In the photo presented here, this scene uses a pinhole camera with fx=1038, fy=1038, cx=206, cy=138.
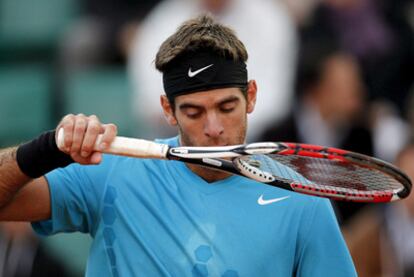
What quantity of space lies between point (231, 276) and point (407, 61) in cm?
601

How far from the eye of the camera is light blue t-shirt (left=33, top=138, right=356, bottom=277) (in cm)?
458

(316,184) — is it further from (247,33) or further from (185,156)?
(247,33)

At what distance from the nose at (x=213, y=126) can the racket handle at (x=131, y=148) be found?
26cm

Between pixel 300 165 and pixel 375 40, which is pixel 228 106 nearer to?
pixel 300 165

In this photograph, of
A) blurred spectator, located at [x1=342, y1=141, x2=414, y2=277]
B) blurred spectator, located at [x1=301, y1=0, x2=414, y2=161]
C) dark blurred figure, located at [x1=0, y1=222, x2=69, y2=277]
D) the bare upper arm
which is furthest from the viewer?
blurred spectator, located at [x1=301, y1=0, x2=414, y2=161]

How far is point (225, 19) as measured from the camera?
9.27 meters

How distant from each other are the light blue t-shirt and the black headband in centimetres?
38

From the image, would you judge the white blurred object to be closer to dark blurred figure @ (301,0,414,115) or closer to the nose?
dark blurred figure @ (301,0,414,115)

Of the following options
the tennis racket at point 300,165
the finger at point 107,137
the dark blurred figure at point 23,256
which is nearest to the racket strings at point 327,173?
the tennis racket at point 300,165

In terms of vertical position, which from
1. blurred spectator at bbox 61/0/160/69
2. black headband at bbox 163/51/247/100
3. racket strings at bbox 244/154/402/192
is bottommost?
racket strings at bbox 244/154/402/192

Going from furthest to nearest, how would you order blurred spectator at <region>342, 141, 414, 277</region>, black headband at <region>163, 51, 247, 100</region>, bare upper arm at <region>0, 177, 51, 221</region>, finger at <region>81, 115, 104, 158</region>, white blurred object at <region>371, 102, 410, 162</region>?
white blurred object at <region>371, 102, 410, 162</region> < blurred spectator at <region>342, 141, 414, 277</region> < black headband at <region>163, 51, 247, 100</region> < bare upper arm at <region>0, 177, 51, 221</region> < finger at <region>81, 115, 104, 158</region>

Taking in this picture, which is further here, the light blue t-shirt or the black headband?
the black headband

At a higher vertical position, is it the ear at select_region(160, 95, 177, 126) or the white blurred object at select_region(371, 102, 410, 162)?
the ear at select_region(160, 95, 177, 126)

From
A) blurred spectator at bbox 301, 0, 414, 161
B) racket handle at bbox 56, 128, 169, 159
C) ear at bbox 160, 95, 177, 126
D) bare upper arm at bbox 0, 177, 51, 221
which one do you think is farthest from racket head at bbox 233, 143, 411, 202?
blurred spectator at bbox 301, 0, 414, 161
